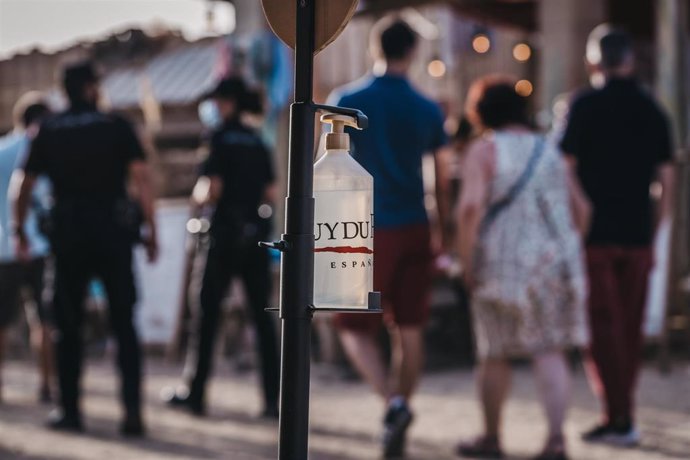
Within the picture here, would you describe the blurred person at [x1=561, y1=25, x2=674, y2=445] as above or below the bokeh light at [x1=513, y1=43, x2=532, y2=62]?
below

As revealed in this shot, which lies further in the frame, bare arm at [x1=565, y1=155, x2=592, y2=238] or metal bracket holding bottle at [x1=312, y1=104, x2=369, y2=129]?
bare arm at [x1=565, y1=155, x2=592, y2=238]

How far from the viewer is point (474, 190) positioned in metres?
5.94

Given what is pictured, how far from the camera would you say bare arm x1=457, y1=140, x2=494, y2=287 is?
5934 millimetres

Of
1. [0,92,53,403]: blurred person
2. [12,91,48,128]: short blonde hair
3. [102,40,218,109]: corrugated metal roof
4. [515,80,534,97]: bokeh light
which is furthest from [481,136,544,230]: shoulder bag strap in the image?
[102,40,218,109]: corrugated metal roof

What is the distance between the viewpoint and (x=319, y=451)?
20.7 feet

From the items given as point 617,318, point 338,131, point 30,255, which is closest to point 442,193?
point 617,318

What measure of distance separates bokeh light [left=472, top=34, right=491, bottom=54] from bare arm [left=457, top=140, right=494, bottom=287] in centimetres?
911

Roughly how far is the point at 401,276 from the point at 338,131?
3.34m

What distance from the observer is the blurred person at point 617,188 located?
6605 mm

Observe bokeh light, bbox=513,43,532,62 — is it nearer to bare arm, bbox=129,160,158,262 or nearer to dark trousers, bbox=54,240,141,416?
bare arm, bbox=129,160,158,262

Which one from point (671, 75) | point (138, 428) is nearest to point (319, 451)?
point (138, 428)

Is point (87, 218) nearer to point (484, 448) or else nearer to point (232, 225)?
point (232, 225)

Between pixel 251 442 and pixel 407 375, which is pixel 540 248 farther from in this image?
pixel 251 442

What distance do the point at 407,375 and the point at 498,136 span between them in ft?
3.86
